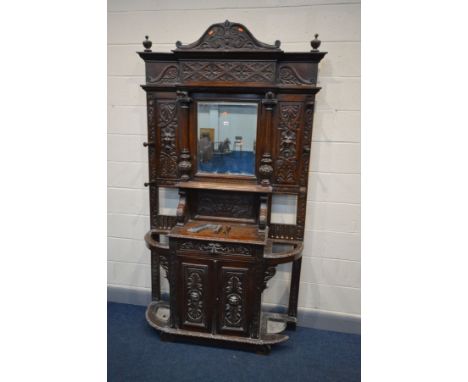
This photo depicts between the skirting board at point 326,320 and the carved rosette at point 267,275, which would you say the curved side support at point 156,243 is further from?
the skirting board at point 326,320

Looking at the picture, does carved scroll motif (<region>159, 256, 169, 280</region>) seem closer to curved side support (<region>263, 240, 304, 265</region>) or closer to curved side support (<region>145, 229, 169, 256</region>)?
curved side support (<region>145, 229, 169, 256</region>)

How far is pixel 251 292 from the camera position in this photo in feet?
5.51

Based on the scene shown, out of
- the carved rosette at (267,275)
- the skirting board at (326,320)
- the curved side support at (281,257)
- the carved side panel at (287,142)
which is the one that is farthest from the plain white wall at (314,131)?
the carved rosette at (267,275)

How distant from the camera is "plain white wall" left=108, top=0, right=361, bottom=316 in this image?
1710 millimetres

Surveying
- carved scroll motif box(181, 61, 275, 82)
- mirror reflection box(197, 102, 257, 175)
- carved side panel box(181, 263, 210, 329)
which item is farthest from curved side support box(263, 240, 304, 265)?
carved scroll motif box(181, 61, 275, 82)

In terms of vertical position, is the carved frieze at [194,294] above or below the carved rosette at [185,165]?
below

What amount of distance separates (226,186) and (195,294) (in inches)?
29.0

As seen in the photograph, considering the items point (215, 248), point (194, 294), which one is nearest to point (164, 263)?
point (194, 294)

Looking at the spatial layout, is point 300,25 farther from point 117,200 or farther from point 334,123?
point 117,200

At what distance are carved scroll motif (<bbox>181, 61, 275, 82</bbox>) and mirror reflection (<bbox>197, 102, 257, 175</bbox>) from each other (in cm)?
16

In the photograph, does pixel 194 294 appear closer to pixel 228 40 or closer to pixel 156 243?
pixel 156 243

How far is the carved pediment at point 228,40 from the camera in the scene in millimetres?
1607

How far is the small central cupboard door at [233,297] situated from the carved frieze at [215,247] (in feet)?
0.26

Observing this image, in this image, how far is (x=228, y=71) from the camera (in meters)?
1.68
